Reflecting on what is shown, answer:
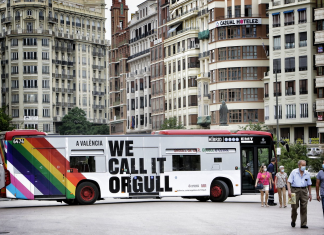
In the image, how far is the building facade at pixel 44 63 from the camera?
148 metres

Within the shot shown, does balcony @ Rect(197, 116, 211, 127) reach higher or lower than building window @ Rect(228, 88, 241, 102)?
lower

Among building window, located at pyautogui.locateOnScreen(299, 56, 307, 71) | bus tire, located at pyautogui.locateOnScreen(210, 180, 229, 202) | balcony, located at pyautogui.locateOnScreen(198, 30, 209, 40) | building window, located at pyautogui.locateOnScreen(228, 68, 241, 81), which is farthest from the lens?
balcony, located at pyautogui.locateOnScreen(198, 30, 209, 40)

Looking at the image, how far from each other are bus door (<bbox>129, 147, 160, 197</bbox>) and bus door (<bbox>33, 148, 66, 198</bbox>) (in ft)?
9.82

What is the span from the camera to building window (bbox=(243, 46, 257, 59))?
9225cm

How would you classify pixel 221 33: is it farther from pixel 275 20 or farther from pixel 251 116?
pixel 251 116

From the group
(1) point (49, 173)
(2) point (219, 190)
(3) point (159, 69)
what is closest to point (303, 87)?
(3) point (159, 69)

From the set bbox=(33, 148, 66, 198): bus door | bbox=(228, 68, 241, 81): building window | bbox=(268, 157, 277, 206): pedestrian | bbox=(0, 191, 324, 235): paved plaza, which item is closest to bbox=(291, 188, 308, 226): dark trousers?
bbox=(0, 191, 324, 235): paved plaza

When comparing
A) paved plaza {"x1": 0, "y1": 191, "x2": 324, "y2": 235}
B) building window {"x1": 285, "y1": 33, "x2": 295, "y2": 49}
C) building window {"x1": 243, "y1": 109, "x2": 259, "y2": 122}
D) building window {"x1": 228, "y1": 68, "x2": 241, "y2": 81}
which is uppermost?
building window {"x1": 285, "y1": 33, "x2": 295, "y2": 49}

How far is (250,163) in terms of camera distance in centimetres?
3372

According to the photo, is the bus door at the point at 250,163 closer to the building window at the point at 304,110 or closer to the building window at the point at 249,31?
the building window at the point at 304,110

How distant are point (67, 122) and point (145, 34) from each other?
1139 inches

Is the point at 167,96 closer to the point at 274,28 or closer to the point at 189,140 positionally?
the point at 274,28

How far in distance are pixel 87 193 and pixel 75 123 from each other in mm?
116352

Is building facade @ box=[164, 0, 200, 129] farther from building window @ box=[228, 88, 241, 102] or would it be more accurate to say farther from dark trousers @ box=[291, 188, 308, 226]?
dark trousers @ box=[291, 188, 308, 226]
